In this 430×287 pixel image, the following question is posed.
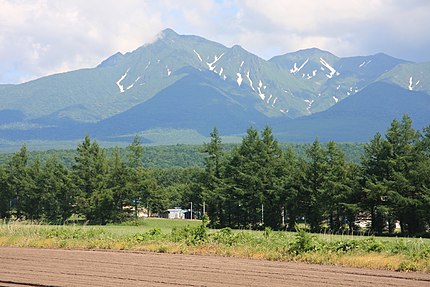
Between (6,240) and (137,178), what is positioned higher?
(137,178)

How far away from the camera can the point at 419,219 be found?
46.2 metres

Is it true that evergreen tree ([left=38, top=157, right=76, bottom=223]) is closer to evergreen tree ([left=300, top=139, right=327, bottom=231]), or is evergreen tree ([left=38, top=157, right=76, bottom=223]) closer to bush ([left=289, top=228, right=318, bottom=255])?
evergreen tree ([left=300, top=139, right=327, bottom=231])

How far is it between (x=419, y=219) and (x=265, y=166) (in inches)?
730

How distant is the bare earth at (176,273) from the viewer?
1372 centimetres

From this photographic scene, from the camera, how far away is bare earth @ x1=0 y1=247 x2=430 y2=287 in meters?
13.7

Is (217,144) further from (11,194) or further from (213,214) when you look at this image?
(11,194)

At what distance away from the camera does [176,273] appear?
15203 mm

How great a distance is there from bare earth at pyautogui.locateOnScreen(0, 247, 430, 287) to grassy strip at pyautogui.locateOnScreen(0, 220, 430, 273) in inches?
40.6

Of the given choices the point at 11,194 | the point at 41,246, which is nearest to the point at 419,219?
the point at 41,246

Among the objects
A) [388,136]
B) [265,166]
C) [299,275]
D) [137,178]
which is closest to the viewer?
[299,275]

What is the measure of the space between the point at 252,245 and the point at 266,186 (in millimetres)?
38554

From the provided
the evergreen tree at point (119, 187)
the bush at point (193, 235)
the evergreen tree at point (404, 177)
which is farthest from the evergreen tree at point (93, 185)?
the bush at point (193, 235)

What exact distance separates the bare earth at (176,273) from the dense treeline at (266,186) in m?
30.9

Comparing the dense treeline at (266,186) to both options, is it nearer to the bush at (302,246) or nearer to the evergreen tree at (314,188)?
the evergreen tree at (314,188)
